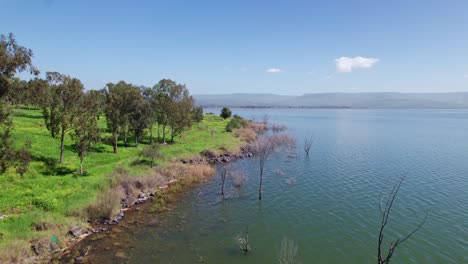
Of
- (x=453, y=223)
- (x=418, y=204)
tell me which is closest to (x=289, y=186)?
(x=418, y=204)

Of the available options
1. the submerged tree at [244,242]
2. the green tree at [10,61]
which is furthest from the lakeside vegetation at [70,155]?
the submerged tree at [244,242]

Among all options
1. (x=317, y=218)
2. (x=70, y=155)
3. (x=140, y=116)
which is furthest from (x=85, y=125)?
(x=317, y=218)

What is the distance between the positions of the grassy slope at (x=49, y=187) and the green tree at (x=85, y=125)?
333 centimetres

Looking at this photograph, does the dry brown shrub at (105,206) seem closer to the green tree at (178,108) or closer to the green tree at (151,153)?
the green tree at (151,153)

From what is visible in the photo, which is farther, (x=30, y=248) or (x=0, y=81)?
(x=30, y=248)

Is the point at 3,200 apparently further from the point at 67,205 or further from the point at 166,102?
the point at 166,102

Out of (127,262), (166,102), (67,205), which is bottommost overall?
(127,262)

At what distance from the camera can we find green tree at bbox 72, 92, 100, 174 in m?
35.6

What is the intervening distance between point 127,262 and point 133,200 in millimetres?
12634

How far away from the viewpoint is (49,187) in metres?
29.5

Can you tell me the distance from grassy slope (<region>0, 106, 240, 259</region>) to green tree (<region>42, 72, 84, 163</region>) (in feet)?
13.0

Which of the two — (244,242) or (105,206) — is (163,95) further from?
(244,242)

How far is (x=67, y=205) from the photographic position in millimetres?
27250

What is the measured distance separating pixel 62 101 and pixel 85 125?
163 inches
